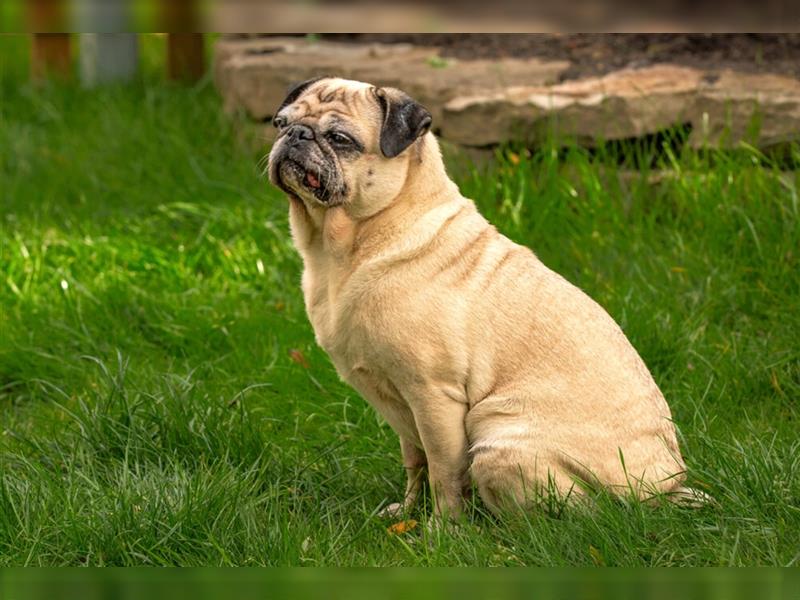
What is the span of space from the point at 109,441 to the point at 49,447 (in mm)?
253

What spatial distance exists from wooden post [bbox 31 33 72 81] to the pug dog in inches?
222

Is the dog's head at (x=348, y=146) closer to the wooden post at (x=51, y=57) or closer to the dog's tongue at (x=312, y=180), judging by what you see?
the dog's tongue at (x=312, y=180)

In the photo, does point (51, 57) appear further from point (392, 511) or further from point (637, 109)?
point (392, 511)

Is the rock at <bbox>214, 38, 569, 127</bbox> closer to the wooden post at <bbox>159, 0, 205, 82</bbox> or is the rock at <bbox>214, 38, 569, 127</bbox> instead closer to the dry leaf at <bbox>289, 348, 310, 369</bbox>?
the wooden post at <bbox>159, 0, 205, 82</bbox>

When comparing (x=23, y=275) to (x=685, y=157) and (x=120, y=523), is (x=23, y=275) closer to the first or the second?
(x=120, y=523)

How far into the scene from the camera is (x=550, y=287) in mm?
3746

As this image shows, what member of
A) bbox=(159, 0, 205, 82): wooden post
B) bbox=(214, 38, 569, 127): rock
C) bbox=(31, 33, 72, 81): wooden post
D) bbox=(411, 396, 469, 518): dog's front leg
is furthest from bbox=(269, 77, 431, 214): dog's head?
bbox=(31, 33, 72, 81): wooden post

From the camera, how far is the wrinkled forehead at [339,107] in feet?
11.7

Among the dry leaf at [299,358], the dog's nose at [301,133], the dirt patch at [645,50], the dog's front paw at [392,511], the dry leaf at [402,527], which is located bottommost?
the dog's front paw at [392,511]

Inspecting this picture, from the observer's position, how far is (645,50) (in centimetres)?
686

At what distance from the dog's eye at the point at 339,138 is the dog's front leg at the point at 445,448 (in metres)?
0.88

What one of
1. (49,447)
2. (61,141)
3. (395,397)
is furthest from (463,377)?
(61,141)

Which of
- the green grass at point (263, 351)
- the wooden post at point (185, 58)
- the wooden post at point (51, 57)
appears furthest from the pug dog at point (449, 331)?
the wooden post at point (51, 57)

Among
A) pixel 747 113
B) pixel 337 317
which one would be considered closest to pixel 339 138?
pixel 337 317
